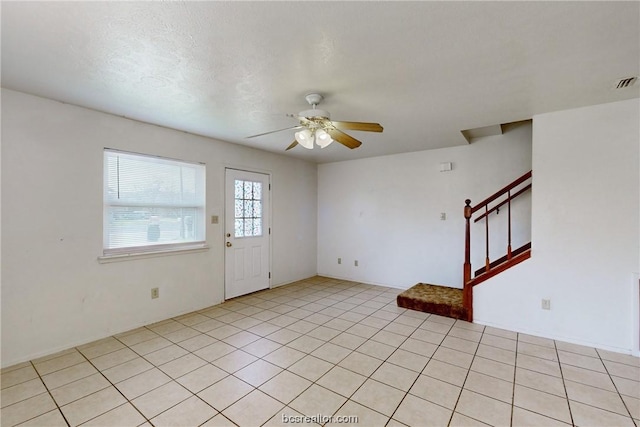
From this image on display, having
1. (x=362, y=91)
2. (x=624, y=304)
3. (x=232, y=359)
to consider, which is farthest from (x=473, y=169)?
(x=232, y=359)

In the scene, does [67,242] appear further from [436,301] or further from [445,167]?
[445,167]

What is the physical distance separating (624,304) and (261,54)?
12.7 feet

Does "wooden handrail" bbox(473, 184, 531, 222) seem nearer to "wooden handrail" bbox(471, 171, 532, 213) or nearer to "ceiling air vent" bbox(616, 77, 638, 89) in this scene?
"wooden handrail" bbox(471, 171, 532, 213)

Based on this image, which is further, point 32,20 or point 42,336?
point 42,336

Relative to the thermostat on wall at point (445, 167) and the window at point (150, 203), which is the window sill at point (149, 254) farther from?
the thermostat on wall at point (445, 167)

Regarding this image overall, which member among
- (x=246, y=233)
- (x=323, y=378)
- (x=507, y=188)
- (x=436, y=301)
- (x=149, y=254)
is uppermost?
(x=507, y=188)

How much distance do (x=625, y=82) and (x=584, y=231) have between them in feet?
4.49

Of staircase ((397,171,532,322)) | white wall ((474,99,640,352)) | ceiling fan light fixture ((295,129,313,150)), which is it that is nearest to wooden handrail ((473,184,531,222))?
staircase ((397,171,532,322))

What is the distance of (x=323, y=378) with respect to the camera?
7.54 feet

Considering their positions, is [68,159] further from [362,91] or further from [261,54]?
[362,91]

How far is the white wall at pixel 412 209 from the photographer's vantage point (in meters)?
4.04

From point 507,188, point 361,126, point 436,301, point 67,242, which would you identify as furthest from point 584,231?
point 67,242

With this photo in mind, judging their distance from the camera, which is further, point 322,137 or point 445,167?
point 445,167

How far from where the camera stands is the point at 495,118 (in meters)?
3.18
